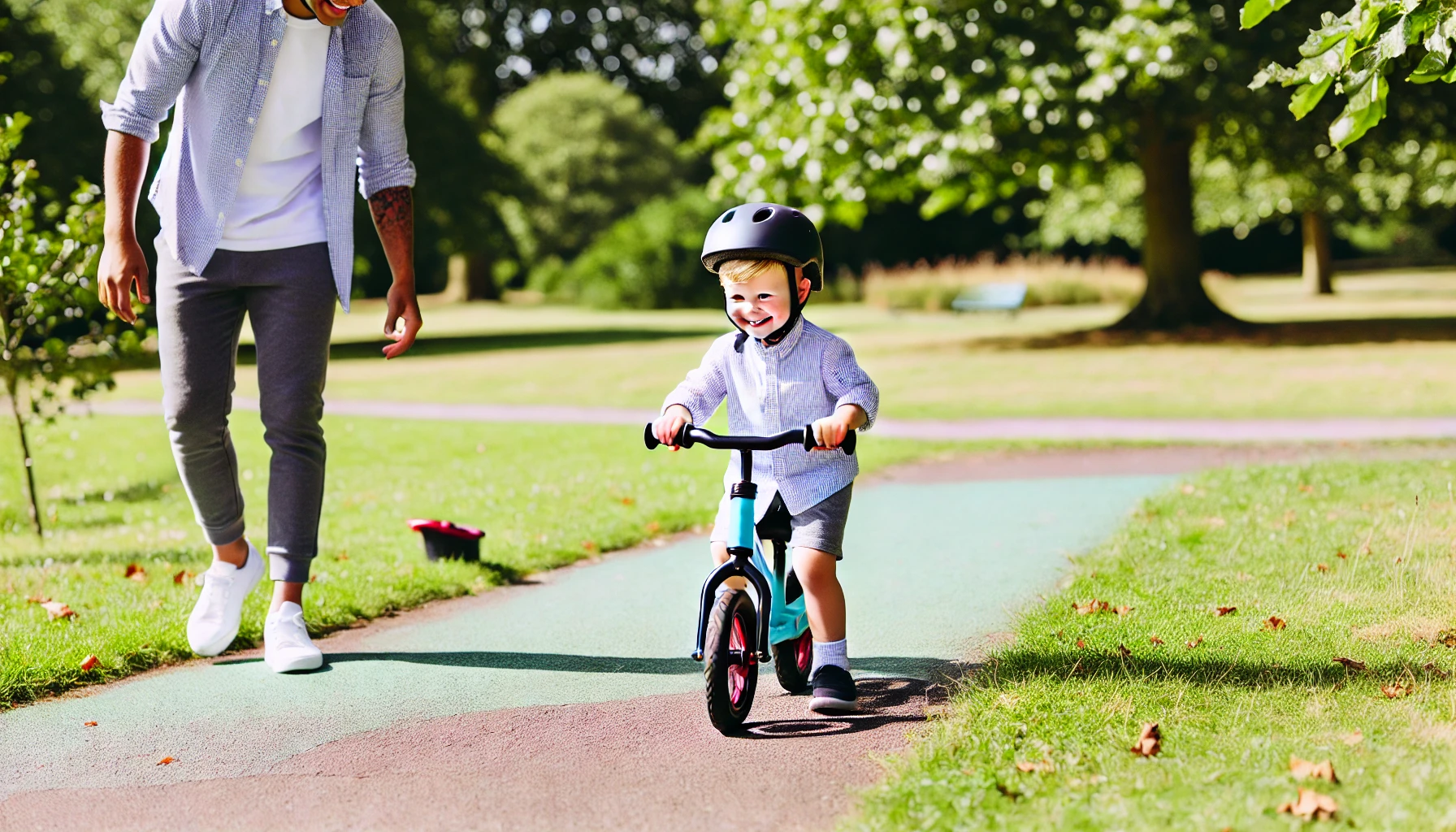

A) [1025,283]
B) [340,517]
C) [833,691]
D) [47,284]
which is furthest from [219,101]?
[1025,283]

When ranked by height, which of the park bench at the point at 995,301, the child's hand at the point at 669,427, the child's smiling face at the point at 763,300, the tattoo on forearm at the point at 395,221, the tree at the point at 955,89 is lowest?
the park bench at the point at 995,301

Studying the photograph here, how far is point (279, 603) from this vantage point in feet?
15.4

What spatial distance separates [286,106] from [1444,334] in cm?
1915

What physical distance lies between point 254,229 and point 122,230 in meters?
0.38

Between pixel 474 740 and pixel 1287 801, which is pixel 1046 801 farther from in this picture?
pixel 474 740

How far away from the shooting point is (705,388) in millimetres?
4180

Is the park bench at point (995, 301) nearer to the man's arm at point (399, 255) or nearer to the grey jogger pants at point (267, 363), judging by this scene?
the man's arm at point (399, 255)

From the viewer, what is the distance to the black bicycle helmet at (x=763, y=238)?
390 cm

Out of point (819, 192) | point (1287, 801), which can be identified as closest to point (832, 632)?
point (1287, 801)

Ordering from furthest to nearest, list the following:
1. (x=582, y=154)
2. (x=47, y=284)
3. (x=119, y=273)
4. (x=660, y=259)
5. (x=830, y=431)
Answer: (x=582, y=154), (x=660, y=259), (x=47, y=284), (x=119, y=273), (x=830, y=431)

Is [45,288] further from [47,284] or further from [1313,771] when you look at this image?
[1313,771]

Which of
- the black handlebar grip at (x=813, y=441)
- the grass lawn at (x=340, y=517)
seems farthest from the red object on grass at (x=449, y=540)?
the black handlebar grip at (x=813, y=441)

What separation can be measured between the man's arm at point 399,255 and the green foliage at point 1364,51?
106 inches

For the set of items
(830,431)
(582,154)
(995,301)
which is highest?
(582,154)
